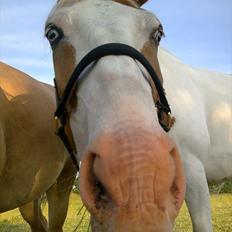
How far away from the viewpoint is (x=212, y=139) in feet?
13.6

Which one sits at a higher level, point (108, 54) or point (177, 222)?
point (108, 54)

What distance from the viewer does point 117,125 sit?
1.76 meters

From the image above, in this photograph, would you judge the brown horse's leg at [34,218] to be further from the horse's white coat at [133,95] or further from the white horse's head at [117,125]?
the white horse's head at [117,125]

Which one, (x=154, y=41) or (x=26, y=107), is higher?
(x=154, y=41)

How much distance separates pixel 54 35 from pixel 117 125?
0.94m

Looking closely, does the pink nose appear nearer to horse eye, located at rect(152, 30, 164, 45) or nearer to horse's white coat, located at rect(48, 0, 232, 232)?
horse's white coat, located at rect(48, 0, 232, 232)

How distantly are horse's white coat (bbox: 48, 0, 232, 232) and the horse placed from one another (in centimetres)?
119

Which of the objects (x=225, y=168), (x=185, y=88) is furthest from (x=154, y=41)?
(x=225, y=168)

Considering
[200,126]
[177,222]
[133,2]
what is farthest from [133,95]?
[177,222]

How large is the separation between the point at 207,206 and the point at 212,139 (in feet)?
2.51

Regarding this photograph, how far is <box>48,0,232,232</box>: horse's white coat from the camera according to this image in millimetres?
1921

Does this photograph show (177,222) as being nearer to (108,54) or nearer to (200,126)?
(200,126)

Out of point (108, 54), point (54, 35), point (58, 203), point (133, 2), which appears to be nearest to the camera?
point (108, 54)

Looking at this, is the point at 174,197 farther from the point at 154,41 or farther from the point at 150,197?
the point at 154,41
